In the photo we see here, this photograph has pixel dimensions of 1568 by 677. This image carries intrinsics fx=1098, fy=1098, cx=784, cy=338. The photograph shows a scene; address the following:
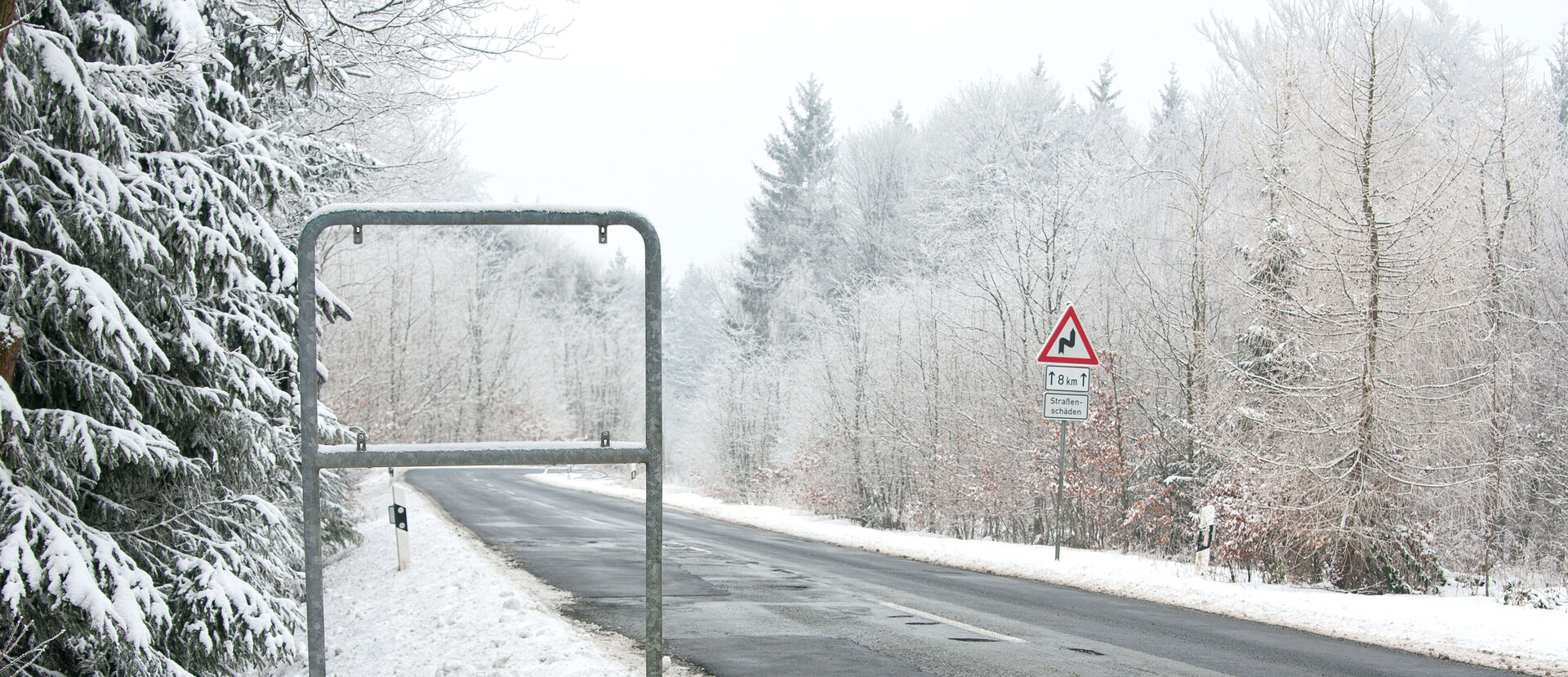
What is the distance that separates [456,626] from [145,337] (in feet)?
11.3

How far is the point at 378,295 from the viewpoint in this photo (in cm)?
2845

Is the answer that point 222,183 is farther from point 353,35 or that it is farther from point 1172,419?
point 1172,419

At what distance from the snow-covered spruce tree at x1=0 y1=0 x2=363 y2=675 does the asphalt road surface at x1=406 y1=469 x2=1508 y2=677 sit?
2977mm

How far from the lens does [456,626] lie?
8.34 meters

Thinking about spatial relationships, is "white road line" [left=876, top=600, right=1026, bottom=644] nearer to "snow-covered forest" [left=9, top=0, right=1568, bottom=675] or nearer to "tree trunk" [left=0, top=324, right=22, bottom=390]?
"snow-covered forest" [left=9, top=0, right=1568, bottom=675]

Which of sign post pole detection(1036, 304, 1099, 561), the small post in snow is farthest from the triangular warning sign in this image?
the small post in snow

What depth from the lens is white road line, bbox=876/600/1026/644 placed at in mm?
7977

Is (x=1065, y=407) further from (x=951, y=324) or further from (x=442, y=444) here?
(x=442, y=444)

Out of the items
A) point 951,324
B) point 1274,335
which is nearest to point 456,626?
point 1274,335

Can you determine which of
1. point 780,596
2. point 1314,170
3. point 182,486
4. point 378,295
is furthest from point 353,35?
point 378,295

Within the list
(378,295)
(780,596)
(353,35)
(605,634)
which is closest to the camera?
(605,634)

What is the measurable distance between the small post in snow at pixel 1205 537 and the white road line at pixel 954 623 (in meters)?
4.22

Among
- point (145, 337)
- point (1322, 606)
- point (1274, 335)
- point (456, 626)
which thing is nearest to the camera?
point (145, 337)

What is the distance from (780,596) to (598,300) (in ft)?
141
